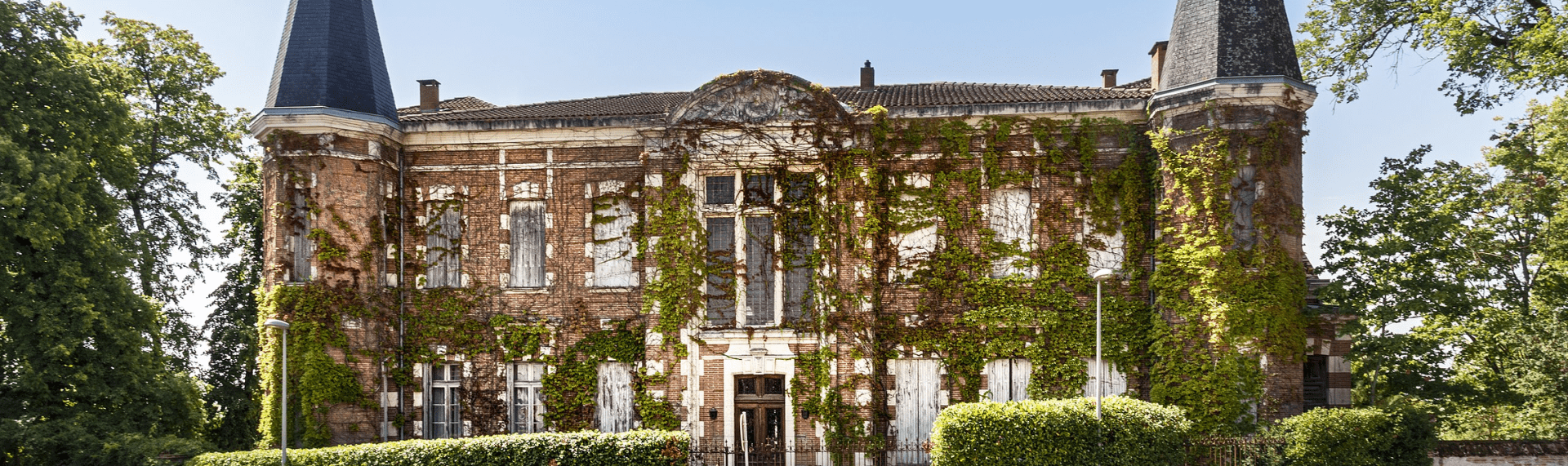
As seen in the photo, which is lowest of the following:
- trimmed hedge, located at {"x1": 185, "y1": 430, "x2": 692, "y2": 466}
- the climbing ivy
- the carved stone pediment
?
trimmed hedge, located at {"x1": 185, "y1": 430, "x2": 692, "y2": 466}

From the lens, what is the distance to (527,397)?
17.5m

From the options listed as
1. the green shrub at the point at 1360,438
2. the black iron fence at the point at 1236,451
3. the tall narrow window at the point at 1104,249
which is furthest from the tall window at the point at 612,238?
the green shrub at the point at 1360,438

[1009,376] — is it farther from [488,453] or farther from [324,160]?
[324,160]

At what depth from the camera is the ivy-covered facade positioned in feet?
53.1

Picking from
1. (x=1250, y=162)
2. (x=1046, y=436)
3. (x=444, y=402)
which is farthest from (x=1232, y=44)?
(x=444, y=402)

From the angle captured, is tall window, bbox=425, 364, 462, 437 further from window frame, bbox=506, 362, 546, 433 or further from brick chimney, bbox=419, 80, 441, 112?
brick chimney, bbox=419, 80, 441, 112

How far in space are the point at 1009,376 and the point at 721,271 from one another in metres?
→ 5.64

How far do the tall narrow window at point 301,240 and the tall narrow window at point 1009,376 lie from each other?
497 inches

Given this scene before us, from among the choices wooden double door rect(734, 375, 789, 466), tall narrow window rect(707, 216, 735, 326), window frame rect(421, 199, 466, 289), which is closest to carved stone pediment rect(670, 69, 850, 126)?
tall narrow window rect(707, 216, 735, 326)

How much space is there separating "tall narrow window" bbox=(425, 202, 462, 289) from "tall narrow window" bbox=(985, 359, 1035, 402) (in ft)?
33.9

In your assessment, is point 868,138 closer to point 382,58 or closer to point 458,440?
point 458,440

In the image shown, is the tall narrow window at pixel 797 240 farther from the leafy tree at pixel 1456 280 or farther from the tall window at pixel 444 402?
the leafy tree at pixel 1456 280

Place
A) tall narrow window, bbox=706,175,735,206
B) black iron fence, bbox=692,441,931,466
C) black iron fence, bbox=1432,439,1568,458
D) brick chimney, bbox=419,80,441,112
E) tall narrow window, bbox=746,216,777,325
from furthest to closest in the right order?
brick chimney, bbox=419,80,441,112 → tall narrow window, bbox=706,175,735,206 → tall narrow window, bbox=746,216,777,325 → black iron fence, bbox=692,441,931,466 → black iron fence, bbox=1432,439,1568,458

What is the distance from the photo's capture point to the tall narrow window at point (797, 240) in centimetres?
1670
